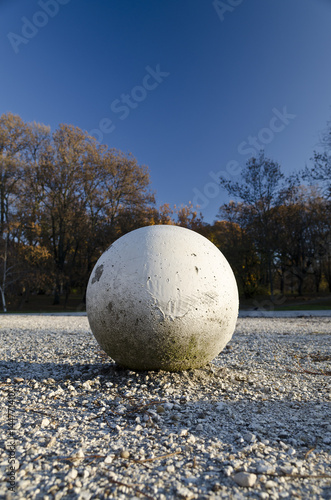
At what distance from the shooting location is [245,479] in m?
2.54

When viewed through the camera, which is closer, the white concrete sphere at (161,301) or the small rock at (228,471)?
the small rock at (228,471)

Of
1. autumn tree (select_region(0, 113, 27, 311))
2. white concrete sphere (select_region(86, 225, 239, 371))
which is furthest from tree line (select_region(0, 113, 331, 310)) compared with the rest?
white concrete sphere (select_region(86, 225, 239, 371))

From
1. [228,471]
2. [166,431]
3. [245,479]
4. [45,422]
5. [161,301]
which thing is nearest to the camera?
[245,479]

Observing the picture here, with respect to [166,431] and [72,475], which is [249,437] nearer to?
[166,431]

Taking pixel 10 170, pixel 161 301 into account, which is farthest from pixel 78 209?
pixel 161 301

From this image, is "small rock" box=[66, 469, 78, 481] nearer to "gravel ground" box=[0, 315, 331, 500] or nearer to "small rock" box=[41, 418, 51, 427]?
"gravel ground" box=[0, 315, 331, 500]

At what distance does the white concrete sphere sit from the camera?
461cm

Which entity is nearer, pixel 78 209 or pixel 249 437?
pixel 249 437

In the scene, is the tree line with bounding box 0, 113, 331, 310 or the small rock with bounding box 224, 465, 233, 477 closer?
the small rock with bounding box 224, 465, 233, 477

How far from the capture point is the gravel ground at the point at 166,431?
2.54m

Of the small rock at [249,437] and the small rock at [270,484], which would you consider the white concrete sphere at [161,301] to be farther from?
the small rock at [270,484]

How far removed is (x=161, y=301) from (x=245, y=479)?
93.8 inches

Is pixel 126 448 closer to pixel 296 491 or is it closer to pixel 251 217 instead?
pixel 296 491

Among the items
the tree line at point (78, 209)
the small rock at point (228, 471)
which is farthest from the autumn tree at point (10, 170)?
the small rock at point (228, 471)
